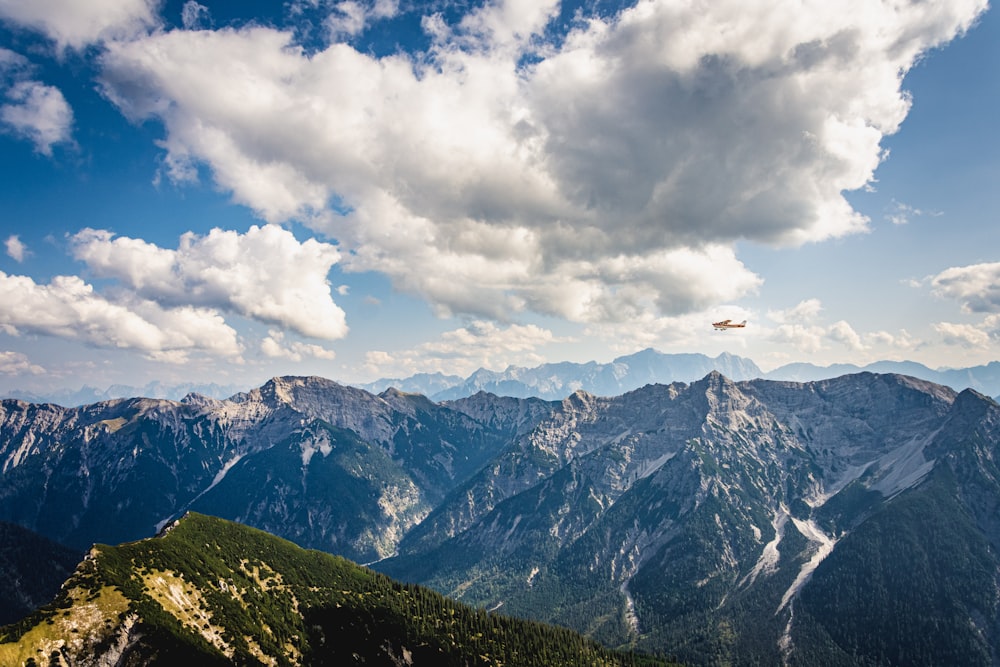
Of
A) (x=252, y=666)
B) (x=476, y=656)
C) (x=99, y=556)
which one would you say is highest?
(x=99, y=556)

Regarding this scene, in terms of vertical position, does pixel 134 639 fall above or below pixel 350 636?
above

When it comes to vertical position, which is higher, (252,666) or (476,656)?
(252,666)

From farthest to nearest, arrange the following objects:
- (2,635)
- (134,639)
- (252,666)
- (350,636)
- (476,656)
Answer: (476,656) → (350,636) → (252,666) → (134,639) → (2,635)

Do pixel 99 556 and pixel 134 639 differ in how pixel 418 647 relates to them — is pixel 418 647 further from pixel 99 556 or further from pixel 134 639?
pixel 99 556

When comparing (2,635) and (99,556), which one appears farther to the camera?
(99,556)

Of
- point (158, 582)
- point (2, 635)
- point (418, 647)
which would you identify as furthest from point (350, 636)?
point (2, 635)

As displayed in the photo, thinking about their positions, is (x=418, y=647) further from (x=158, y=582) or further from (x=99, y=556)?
(x=99, y=556)

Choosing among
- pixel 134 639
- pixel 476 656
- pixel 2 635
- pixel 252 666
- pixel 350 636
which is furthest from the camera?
pixel 476 656

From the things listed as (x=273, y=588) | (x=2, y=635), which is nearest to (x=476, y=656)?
(x=273, y=588)

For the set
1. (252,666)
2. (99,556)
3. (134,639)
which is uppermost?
(99,556)
